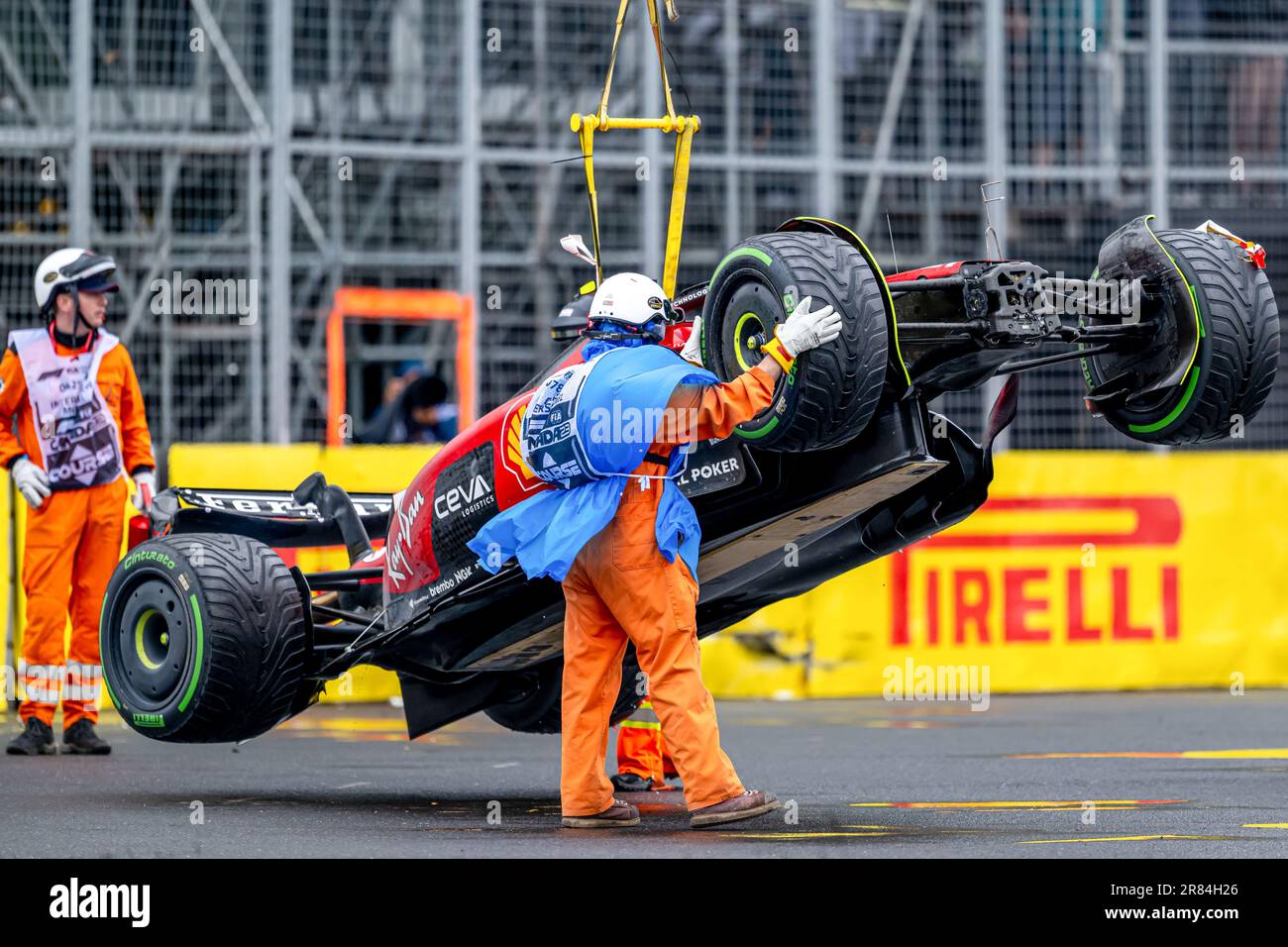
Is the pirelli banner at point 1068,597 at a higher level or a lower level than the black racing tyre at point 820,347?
lower

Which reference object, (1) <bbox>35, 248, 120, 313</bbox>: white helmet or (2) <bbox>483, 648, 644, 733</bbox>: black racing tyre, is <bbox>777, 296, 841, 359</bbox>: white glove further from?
(1) <bbox>35, 248, 120, 313</bbox>: white helmet

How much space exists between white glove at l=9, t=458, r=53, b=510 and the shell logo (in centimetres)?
361

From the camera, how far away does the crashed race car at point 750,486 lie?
757 centimetres

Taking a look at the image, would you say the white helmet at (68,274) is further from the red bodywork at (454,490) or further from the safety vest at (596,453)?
the safety vest at (596,453)

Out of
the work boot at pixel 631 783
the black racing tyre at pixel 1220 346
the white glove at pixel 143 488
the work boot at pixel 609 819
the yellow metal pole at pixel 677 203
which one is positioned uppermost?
the yellow metal pole at pixel 677 203

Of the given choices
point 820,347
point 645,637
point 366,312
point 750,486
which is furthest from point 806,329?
point 366,312

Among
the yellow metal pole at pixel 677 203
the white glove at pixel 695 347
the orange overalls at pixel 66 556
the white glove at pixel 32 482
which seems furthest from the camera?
the orange overalls at pixel 66 556

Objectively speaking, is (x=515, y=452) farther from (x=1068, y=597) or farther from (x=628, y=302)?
(x=1068, y=597)

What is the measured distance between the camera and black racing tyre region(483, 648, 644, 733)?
31.8ft

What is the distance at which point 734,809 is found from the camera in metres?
7.75
